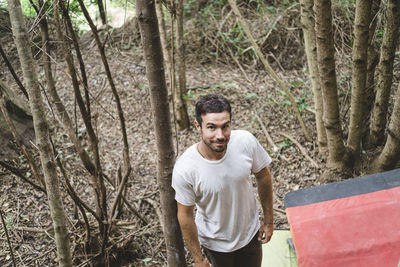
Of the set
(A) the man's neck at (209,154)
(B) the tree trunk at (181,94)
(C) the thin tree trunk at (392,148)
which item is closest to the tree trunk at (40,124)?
(A) the man's neck at (209,154)

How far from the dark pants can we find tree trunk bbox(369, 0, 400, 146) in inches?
93.0

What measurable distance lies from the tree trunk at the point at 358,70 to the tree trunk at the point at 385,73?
0.92 ft

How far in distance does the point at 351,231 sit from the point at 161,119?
6.18ft

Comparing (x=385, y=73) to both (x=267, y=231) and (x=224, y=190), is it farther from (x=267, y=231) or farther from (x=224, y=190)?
(x=224, y=190)

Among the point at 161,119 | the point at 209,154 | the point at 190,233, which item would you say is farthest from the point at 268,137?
the point at 161,119

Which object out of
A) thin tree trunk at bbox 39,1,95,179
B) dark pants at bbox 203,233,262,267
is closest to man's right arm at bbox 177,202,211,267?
dark pants at bbox 203,233,262,267

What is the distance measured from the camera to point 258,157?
2.00 metres

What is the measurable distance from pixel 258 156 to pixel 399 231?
1.34 meters

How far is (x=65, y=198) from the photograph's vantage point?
3.71 meters

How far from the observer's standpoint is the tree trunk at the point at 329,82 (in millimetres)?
2826

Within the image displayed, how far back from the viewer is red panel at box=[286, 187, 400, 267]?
2398mm

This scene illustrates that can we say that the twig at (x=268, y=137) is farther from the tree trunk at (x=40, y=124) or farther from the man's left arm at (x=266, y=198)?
the tree trunk at (x=40, y=124)

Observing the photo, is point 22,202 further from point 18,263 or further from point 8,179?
point 18,263

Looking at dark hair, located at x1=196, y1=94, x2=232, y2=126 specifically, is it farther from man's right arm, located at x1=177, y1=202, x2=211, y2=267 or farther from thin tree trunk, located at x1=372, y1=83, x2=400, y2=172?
thin tree trunk, located at x1=372, y1=83, x2=400, y2=172
